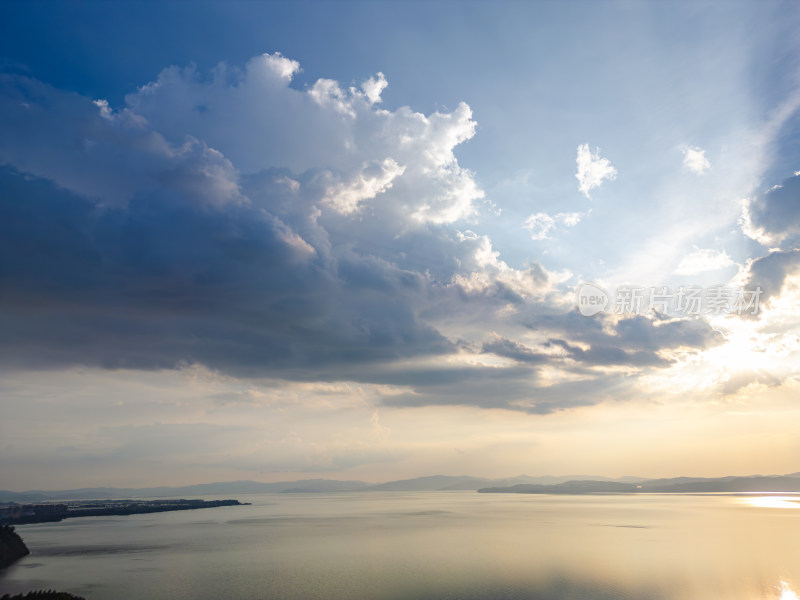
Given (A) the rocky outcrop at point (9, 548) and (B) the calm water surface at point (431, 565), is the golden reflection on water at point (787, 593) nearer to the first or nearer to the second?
(B) the calm water surface at point (431, 565)

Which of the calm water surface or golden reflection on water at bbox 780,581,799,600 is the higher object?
golden reflection on water at bbox 780,581,799,600

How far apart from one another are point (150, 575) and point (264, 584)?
2297 centimetres

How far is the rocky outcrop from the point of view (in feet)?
308

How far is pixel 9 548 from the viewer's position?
97.6m

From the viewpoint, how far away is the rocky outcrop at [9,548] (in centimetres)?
9388

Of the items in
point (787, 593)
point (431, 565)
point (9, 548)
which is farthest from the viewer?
point (9, 548)

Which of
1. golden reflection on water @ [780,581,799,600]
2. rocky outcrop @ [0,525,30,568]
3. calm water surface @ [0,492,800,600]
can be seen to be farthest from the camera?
rocky outcrop @ [0,525,30,568]

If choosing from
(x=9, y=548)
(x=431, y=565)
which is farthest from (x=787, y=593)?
(x=9, y=548)

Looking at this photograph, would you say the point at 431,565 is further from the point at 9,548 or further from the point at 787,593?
the point at 9,548

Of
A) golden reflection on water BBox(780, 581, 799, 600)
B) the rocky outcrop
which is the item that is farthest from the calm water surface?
the rocky outcrop

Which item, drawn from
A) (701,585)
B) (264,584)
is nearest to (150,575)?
(264,584)

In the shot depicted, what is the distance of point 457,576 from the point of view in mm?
70375

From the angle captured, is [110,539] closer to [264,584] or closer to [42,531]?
[42,531]

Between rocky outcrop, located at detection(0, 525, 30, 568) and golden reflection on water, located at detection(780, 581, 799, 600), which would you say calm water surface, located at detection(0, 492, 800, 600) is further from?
rocky outcrop, located at detection(0, 525, 30, 568)
